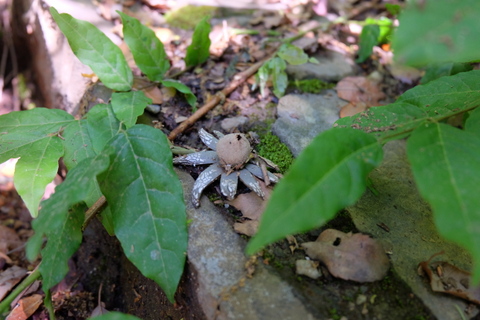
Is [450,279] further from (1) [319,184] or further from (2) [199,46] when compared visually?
(2) [199,46]

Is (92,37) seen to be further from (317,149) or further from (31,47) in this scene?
(31,47)

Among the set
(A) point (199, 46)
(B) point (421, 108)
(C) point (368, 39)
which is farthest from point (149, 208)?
(C) point (368, 39)

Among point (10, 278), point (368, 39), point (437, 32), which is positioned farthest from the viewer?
point (368, 39)

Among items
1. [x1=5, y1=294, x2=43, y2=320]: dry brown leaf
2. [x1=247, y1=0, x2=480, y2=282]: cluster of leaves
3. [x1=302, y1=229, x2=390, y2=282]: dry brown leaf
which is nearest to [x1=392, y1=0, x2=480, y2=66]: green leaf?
[x1=247, y1=0, x2=480, y2=282]: cluster of leaves

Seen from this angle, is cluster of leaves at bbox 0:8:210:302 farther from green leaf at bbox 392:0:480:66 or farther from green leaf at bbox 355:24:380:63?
green leaf at bbox 355:24:380:63

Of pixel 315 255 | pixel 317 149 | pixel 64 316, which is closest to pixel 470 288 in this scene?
pixel 315 255

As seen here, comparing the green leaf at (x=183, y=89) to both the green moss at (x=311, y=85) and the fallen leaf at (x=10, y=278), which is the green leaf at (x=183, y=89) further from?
the fallen leaf at (x=10, y=278)

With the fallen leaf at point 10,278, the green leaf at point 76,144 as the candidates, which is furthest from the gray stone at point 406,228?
the fallen leaf at point 10,278
